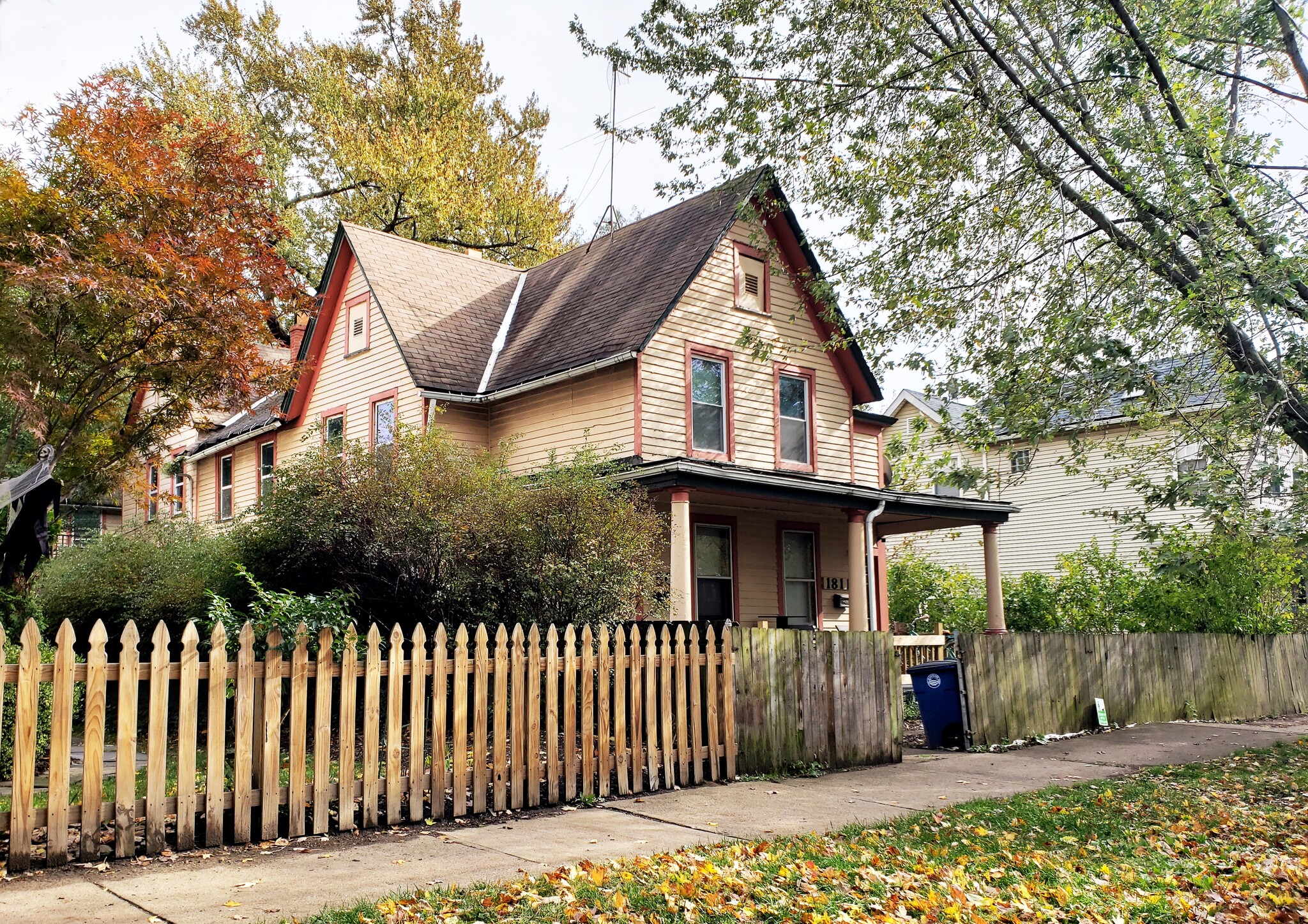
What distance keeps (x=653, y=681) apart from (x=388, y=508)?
383 centimetres

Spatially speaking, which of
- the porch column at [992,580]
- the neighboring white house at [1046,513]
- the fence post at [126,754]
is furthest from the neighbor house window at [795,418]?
the fence post at [126,754]

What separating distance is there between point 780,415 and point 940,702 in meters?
8.23

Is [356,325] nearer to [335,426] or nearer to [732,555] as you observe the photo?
[335,426]

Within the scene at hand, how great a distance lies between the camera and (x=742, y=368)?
781 inches

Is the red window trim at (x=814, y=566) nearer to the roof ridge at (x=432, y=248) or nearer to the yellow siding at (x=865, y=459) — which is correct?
the yellow siding at (x=865, y=459)

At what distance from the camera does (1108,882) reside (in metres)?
6.03

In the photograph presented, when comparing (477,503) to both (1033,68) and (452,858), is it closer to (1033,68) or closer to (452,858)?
(452,858)

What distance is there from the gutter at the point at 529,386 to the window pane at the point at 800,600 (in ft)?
21.6

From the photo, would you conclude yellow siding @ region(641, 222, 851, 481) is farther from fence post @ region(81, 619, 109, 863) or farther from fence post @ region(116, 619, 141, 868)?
fence post @ region(81, 619, 109, 863)

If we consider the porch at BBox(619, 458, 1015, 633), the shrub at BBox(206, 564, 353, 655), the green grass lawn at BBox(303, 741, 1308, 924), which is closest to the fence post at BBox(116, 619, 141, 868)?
the green grass lawn at BBox(303, 741, 1308, 924)

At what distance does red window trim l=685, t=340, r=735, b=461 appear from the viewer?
18.6m

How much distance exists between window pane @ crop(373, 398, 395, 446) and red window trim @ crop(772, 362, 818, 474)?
7.42 m

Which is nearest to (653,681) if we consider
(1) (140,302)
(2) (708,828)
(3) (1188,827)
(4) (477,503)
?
(2) (708,828)

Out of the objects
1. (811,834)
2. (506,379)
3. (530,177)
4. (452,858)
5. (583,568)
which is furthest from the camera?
(530,177)
